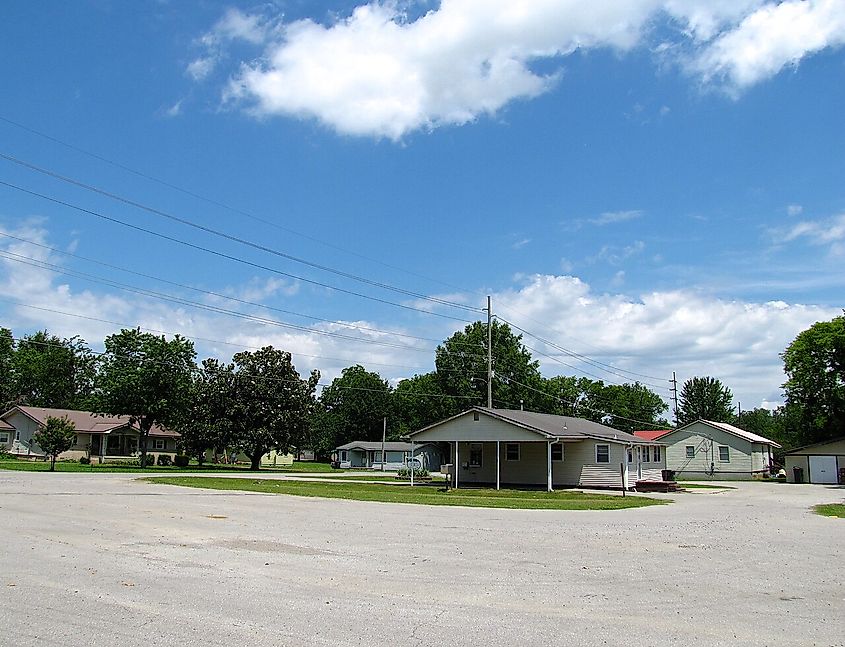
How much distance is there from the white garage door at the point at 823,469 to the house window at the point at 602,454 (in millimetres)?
20731

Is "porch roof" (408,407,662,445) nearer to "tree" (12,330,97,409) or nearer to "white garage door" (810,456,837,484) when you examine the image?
A: "white garage door" (810,456,837,484)

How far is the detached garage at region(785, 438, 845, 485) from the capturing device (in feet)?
172

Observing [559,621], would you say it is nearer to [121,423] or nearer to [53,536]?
[53,536]

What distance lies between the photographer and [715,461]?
61.6 metres

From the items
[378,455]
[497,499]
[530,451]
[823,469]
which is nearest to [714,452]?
[823,469]

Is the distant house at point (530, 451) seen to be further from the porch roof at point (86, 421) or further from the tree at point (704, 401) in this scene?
the tree at point (704, 401)

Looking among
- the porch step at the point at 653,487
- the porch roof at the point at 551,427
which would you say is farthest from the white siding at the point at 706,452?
the porch step at the point at 653,487

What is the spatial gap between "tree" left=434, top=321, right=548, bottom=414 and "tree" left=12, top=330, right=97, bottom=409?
1912 inches

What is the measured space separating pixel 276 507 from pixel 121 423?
61.7 m

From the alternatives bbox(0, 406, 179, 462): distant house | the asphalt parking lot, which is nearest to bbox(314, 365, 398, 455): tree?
bbox(0, 406, 179, 462): distant house

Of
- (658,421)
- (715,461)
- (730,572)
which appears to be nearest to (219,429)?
(715,461)

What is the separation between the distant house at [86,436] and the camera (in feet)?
239

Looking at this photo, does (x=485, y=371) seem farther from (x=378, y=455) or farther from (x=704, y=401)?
(x=704, y=401)

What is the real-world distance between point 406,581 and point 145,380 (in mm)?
56841
